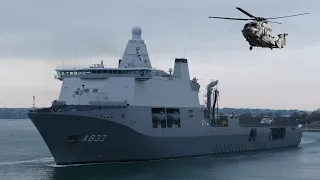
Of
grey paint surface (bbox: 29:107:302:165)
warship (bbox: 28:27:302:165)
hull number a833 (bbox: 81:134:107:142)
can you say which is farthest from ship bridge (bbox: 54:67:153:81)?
hull number a833 (bbox: 81:134:107:142)

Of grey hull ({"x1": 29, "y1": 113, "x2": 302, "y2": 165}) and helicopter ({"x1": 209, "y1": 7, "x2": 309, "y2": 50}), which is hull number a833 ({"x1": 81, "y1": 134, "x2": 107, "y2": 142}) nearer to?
grey hull ({"x1": 29, "y1": 113, "x2": 302, "y2": 165})

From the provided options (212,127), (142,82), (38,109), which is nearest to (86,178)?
(38,109)

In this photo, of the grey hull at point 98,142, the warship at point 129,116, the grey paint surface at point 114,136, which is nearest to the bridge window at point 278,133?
the warship at point 129,116

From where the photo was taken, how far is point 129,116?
29.6 metres

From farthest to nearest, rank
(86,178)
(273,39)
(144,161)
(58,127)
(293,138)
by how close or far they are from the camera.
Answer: (293,138), (144,161), (58,127), (86,178), (273,39)

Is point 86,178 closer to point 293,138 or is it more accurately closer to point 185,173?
point 185,173

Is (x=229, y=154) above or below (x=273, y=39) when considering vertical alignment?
below

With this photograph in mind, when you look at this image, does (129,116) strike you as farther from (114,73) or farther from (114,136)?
(114,73)

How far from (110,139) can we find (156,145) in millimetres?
3642

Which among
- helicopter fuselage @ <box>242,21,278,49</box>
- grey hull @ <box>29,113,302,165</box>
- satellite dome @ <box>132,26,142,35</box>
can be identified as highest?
satellite dome @ <box>132,26,142,35</box>

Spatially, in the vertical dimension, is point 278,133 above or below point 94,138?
below

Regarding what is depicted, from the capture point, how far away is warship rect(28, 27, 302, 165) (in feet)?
92.4

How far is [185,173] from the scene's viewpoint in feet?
93.5

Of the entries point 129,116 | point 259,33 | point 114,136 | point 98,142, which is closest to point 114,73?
point 129,116
